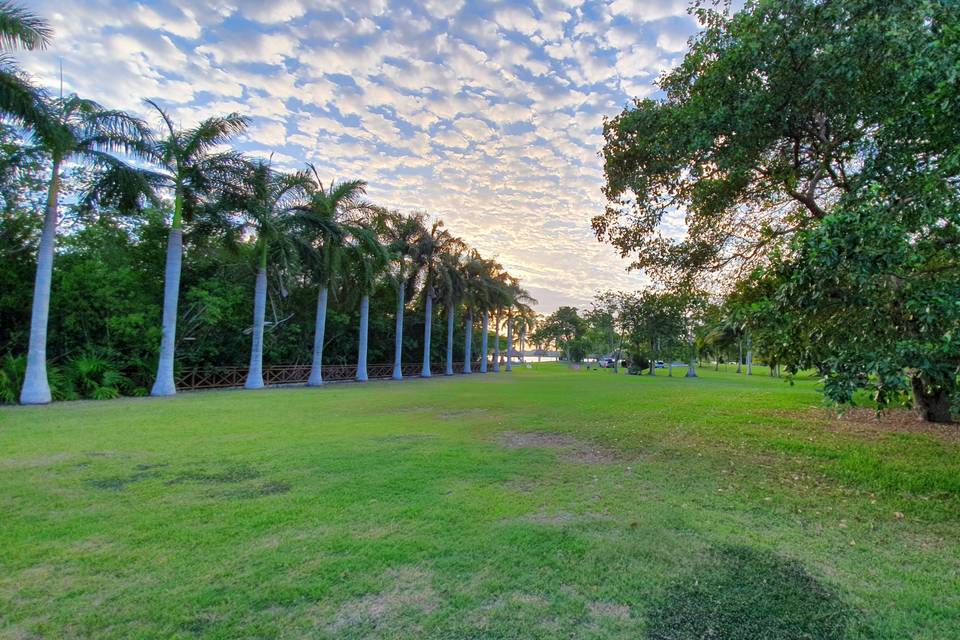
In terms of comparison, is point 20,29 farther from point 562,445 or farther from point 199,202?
point 562,445

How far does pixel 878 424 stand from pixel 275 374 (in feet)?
74.3

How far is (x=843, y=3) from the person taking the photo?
5.59 m

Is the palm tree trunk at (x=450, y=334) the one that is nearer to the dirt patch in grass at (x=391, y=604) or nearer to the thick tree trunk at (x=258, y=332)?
the thick tree trunk at (x=258, y=332)

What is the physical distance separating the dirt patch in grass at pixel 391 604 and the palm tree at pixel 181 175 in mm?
15300

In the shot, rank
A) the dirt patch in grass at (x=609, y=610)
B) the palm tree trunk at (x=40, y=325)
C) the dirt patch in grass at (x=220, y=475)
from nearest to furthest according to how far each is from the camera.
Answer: the dirt patch in grass at (x=609, y=610) < the dirt patch in grass at (x=220, y=475) < the palm tree trunk at (x=40, y=325)

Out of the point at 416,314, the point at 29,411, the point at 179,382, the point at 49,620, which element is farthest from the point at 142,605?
the point at 416,314

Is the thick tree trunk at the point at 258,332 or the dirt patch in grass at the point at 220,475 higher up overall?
the thick tree trunk at the point at 258,332

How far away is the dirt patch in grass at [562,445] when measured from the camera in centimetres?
670

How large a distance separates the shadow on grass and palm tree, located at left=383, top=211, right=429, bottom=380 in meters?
22.8

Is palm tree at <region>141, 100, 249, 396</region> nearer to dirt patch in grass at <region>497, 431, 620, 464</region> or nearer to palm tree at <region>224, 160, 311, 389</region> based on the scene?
palm tree at <region>224, 160, 311, 389</region>

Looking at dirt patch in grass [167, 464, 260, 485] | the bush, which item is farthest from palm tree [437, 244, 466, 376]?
dirt patch in grass [167, 464, 260, 485]

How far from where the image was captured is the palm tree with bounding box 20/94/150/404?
11.3 metres

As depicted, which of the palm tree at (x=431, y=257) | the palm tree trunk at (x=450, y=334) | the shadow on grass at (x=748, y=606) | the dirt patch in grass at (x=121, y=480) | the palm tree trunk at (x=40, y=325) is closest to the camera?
the shadow on grass at (x=748, y=606)

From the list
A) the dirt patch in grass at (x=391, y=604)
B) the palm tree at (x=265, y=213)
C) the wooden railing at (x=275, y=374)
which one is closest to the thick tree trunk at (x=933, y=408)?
the dirt patch in grass at (x=391, y=604)
